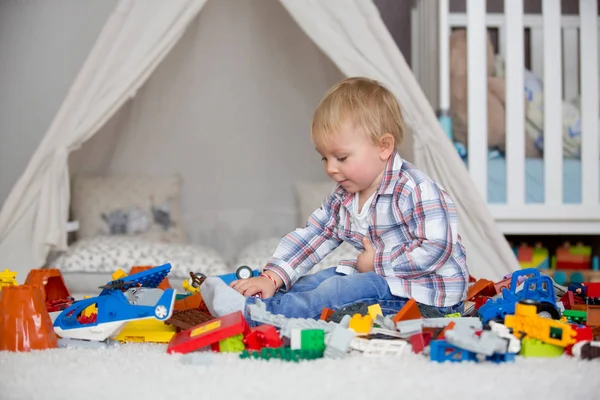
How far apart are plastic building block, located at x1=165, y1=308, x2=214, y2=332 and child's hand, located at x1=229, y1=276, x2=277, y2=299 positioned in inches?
3.3

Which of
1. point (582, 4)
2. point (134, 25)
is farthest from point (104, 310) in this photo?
point (582, 4)

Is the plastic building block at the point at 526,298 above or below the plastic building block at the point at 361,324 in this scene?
above

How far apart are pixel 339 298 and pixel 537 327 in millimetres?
397

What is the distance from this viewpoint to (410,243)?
1.52 m

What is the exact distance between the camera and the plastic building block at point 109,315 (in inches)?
52.1

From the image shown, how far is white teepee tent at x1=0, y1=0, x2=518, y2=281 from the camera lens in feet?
7.63

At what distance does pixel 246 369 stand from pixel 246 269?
49 centimetres

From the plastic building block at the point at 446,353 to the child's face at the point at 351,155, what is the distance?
46 centimetres

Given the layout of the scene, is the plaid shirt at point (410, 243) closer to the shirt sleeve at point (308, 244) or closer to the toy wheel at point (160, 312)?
the shirt sleeve at point (308, 244)

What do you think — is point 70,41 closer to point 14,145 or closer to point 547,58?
point 14,145

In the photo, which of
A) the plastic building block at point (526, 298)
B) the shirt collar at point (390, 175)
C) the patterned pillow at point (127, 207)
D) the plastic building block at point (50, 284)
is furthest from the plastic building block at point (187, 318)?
the patterned pillow at point (127, 207)

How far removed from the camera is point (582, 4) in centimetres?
273

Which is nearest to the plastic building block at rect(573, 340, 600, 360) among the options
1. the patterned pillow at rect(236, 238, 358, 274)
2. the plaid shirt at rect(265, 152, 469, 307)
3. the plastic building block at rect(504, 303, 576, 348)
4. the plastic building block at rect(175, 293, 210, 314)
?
the plastic building block at rect(504, 303, 576, 348)

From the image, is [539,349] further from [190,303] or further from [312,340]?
[190,303]
